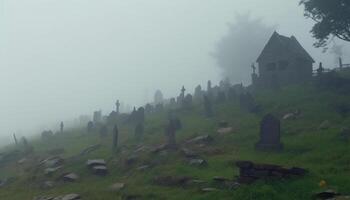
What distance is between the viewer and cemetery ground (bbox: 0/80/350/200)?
1628 centimetres

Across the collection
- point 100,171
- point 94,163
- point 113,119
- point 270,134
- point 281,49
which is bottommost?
point 100,171

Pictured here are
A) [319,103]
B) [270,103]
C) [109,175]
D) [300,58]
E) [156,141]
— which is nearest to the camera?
[109,175]

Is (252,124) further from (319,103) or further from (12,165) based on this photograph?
(12,165)

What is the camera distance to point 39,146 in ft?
125

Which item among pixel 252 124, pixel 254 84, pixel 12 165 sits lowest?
pixel 12 165

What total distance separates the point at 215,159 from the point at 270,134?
3.34m

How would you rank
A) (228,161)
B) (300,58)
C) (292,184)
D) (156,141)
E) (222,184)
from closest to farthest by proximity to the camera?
(292,184), (222,184), (228,161), (156,141), (300,58)

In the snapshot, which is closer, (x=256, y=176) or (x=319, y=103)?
(x=256, y=176)

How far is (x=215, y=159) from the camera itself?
22234 millimetres

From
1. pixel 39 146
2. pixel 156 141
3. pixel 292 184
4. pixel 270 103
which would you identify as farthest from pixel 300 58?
pixel 292 184

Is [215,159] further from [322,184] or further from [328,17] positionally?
[328,17]

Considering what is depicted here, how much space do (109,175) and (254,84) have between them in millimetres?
28188

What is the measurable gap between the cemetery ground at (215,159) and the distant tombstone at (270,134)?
0.51 metres

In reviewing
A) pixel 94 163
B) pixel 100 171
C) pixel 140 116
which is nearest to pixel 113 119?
pixel 140 116
